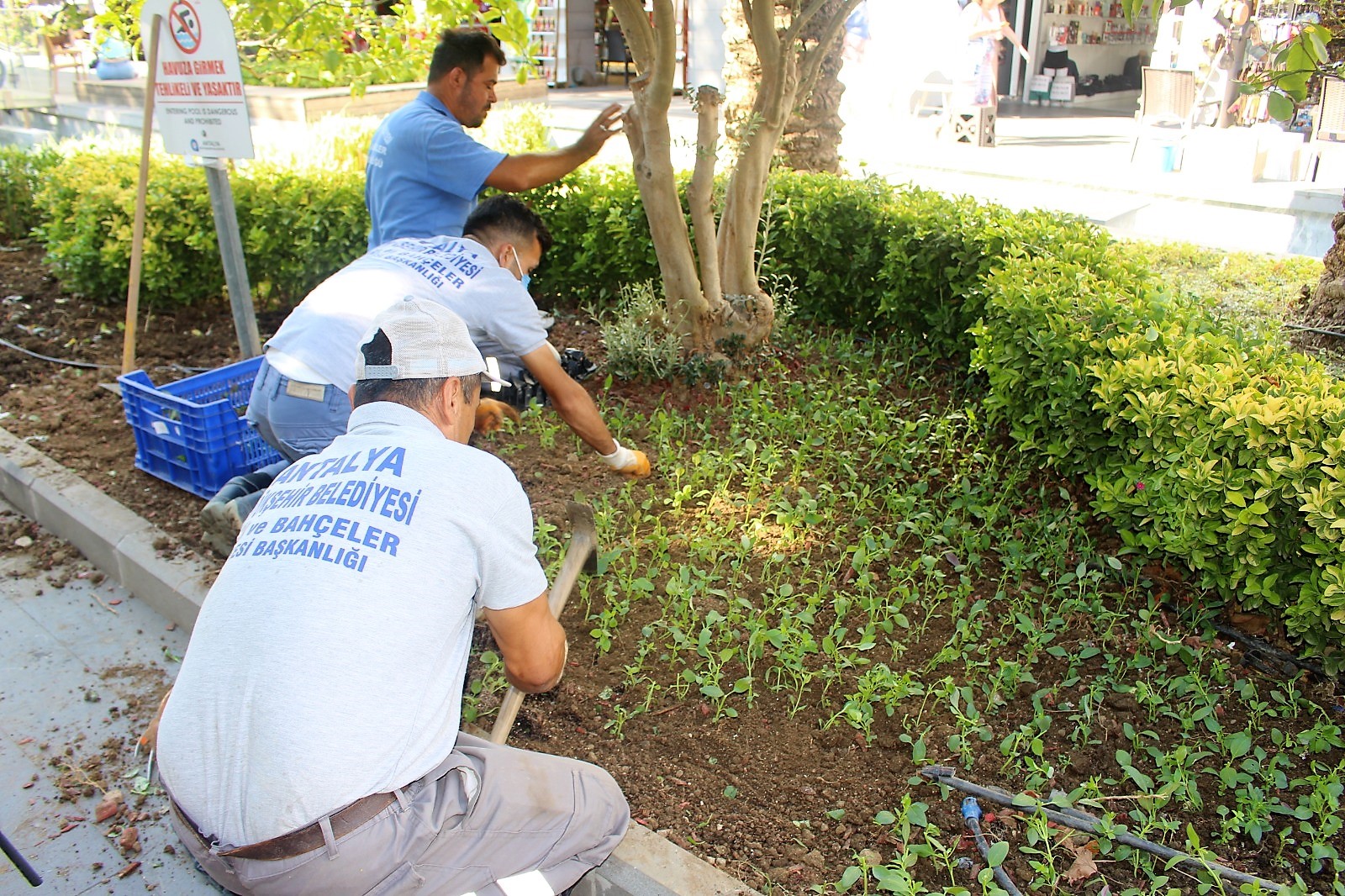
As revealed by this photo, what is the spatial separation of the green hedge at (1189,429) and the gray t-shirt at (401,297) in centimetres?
188

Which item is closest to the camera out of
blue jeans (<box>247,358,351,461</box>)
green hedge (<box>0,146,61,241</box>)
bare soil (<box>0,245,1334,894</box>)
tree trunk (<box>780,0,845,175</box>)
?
bare soil (<box>0,245,1334,894</box>)

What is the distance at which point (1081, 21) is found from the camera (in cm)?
1742

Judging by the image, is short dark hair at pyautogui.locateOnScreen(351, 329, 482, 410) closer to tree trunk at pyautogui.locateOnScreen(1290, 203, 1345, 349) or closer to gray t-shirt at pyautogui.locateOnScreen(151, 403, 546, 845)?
gray t-shirt at pyautogui.locateOnScreen(151, 403, 546, 845)

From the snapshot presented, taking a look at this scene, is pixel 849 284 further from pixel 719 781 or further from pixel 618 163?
pixel 719 781

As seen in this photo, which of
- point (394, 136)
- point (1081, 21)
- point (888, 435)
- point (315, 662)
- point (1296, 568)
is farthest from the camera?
point (1081, 21)

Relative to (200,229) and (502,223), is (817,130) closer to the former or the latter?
(200,229)

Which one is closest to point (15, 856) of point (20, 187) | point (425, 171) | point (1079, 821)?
point (1079, 821)

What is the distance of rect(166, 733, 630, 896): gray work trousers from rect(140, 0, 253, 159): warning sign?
348 cm

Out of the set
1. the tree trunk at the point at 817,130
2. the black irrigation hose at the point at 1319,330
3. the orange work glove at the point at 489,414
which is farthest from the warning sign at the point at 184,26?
the black irrigation hose at the point at 1319,330

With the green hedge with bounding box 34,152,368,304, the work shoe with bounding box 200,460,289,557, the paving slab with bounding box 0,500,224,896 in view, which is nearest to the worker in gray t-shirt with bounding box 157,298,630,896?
the paving slab with bounding box 0,500,224,896

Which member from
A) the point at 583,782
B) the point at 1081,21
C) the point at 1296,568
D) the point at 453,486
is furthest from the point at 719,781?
the point at 1081,21

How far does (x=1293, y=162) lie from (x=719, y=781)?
395 inches

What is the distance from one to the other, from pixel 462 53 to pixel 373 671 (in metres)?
3.12

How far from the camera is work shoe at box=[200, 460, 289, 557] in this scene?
3721 millimetres
